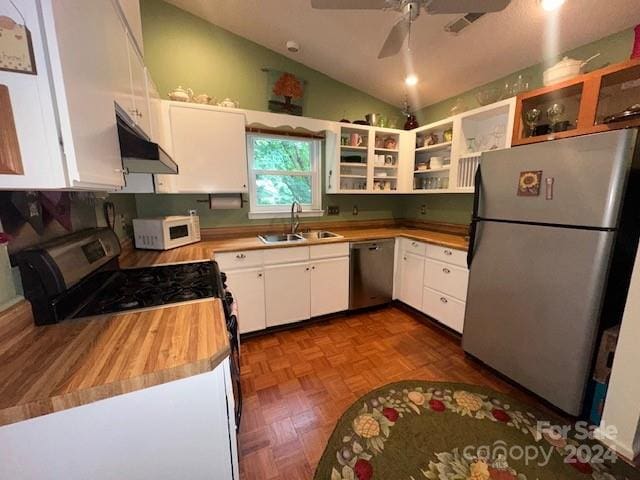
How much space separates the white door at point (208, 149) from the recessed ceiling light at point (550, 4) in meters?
2.14

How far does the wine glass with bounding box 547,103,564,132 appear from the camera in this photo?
1797 millimetres

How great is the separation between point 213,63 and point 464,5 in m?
2.10

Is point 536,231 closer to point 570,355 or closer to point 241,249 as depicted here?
point 570,355

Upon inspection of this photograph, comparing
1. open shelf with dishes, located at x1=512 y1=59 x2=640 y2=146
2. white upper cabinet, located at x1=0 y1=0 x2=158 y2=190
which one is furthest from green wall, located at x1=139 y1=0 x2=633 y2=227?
white upper cabinet, located at x1=0 y1=0 x2=158 y2=190

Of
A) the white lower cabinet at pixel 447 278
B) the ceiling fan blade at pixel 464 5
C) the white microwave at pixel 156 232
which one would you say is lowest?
the white lower cabinet at pixel 447 278

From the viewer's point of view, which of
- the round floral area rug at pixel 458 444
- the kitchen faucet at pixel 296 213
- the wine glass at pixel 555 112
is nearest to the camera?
the round floral area rug at pixel 458 444

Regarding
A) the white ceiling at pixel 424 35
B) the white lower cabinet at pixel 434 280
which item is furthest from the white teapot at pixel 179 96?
the white lower cabinet at pixel 434 280

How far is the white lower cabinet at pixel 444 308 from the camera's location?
2.22 metres

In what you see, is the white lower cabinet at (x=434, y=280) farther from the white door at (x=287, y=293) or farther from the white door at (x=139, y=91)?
the white door at (x=139, y=91)

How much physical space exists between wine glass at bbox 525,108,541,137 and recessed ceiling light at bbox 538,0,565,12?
1.97 feet

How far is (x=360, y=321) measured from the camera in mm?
2668

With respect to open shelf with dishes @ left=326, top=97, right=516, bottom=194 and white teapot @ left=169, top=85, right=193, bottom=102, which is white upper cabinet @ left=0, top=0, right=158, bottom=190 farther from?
open shelf with dishes @ left=326, top=97, right=516, bottom=194

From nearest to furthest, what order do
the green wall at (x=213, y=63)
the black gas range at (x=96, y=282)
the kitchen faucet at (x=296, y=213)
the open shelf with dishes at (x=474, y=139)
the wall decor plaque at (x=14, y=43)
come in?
1. the wall decor plaque at (x=14, y=43)
2. the black gas range at (x=96, y=282)
3. the green wall at (x=213, y=63)
4. the open shelf with dishes at (x=474, y=139)
5. the kitchen faucet at (x=296, y=213)

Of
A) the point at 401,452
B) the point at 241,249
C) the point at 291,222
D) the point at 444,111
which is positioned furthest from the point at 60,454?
the point at 444,111
